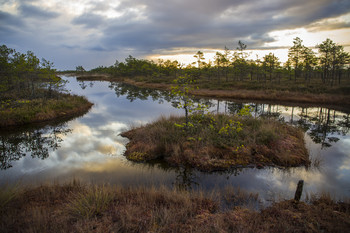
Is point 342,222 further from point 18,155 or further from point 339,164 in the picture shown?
point 18,155

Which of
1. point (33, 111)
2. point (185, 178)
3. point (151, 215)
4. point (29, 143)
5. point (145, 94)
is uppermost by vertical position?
point (145, 94)

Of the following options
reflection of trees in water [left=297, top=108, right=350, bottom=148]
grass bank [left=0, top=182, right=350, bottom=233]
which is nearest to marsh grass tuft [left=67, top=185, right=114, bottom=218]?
grass bank [left=0, top=182, right=350, bottom=233]

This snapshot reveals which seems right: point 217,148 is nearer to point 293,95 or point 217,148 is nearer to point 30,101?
point 30,101

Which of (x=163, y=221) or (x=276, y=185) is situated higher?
(x=163, y=221)

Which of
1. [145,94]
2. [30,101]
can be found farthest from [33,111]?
[145,94]

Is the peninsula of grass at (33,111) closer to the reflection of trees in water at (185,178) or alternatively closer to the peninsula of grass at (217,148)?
the peninsula of grass at (217,148)

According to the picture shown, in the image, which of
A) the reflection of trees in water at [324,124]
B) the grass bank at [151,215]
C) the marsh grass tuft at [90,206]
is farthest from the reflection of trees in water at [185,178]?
the reflection of trees in water at [324,124]

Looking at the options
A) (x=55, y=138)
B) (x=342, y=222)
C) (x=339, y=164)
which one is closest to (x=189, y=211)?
(x=342, y=222)

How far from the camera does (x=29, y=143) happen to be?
43.3 ft

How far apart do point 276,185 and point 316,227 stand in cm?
364

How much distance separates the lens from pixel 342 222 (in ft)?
14.8

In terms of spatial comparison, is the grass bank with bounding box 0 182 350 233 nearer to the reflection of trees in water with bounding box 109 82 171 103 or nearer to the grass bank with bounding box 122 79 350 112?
the reflection of trees in water with bounding box 109 82 171 103

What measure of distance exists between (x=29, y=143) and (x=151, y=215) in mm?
12947

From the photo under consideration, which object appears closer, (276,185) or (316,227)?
(316,227)
